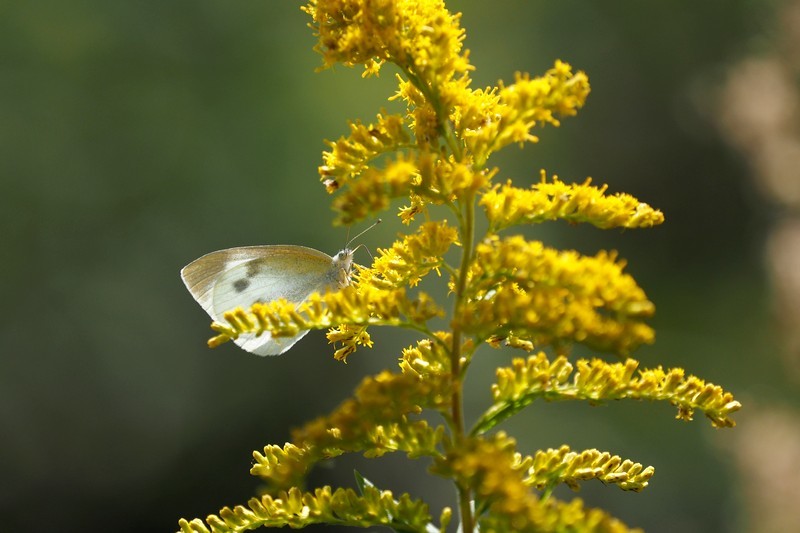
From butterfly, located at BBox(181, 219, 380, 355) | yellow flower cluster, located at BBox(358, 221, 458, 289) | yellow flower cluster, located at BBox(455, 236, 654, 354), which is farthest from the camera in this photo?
butterfly, located at BBox(181, 219, 380, 355)

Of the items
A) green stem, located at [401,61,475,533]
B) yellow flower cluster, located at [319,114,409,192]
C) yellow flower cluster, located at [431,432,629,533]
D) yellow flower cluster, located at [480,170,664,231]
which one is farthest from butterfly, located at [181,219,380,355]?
yellow flower cluster, located at [431,432,629,533]

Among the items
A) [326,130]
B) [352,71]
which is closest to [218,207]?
[326,130]

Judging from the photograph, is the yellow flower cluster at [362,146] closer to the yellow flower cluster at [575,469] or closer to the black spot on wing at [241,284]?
the yellow flower cluster at [575,469]

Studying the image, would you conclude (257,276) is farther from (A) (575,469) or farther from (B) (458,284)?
(A) (575,469)

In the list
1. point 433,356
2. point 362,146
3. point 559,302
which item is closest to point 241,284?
point 362,146

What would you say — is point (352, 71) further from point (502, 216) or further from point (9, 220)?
point (502, 216)

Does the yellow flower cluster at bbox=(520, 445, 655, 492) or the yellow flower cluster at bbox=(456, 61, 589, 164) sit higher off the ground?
the yellow flower cluster at bbox=(456, 61, 589, 164)

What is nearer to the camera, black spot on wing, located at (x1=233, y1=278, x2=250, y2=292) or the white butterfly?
the white butterfly

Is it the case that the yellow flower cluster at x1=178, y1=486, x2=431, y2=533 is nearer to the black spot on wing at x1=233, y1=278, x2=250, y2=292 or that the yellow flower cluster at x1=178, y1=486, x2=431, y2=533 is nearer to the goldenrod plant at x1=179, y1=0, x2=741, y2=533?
the goldenrod plant at x1=179, y1=0, x2=741, y2=533

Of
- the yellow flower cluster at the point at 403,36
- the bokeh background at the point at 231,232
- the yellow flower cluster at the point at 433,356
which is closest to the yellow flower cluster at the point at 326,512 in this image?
the yellow flower cluster at the point at 433,356
